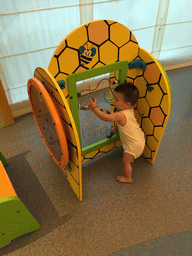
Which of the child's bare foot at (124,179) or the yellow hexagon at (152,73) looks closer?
the yellow hexagon at (152,73)

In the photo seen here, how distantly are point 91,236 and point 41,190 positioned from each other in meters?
0.41

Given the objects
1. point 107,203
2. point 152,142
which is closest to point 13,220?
point 107,203

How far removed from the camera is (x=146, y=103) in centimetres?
119

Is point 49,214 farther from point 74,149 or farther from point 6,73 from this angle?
point 6,73

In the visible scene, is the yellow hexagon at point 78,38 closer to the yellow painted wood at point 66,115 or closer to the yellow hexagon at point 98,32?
the yellow hexagon at point 98,32

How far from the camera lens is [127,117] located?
1095 mm

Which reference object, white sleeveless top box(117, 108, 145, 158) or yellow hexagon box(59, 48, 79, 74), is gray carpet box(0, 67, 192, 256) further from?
yellow hexagon box(59, 48, 79, 74)

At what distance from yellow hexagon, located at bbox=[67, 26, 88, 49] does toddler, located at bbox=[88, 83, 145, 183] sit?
0.95ft

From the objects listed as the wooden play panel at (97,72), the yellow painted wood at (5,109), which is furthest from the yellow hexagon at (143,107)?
the yellow painted wood at (5,109)

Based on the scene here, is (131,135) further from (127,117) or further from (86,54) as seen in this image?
(86,54)

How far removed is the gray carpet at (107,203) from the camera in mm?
979

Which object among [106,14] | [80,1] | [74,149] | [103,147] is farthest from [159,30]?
[74,149]

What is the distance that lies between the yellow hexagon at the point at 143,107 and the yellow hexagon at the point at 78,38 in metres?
0.51

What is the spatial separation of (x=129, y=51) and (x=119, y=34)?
0.11m
